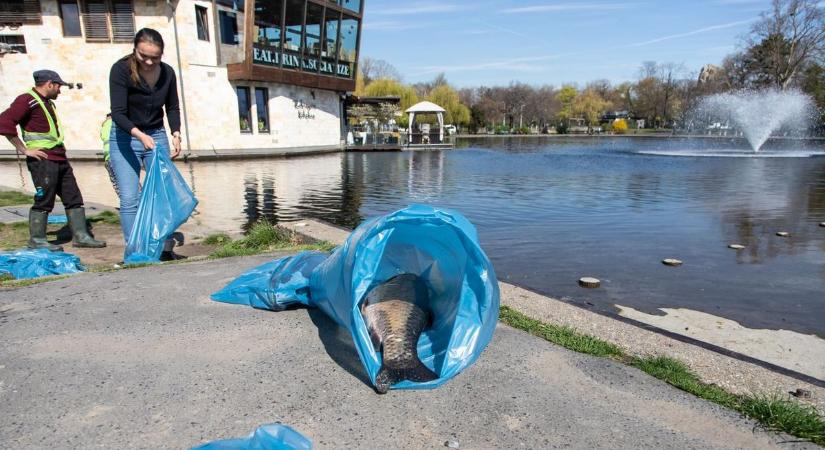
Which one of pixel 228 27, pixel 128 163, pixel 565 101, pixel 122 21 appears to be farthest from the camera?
pixel 565 101

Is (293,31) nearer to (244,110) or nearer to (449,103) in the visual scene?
(244,110)

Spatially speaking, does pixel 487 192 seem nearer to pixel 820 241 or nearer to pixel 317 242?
pixel 820 241

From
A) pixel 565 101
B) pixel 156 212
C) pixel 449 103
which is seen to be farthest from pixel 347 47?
pixel 565 101

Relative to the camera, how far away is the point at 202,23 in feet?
81.6

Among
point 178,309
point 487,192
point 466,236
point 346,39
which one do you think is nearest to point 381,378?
point 466,236

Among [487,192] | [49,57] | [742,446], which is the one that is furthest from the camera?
[49,57]

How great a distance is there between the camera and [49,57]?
23.7 m

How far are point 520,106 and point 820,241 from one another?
77586 mm

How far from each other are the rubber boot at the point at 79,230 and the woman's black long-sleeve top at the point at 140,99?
1728 mm

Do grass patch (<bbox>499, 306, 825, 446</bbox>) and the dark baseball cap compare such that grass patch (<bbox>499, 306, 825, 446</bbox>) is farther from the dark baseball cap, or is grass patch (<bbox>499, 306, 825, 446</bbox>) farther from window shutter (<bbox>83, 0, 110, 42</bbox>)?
window shutter (<bbox>83, 0, 110, 42</bbox>)

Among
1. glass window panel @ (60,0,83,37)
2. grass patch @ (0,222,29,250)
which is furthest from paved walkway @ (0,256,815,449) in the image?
glass window panel @ (60,0,83,37)

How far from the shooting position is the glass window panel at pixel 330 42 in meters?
29.0

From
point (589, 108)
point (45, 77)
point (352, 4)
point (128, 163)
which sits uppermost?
point (352, 4)

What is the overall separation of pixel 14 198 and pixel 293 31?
20074 millimetres
